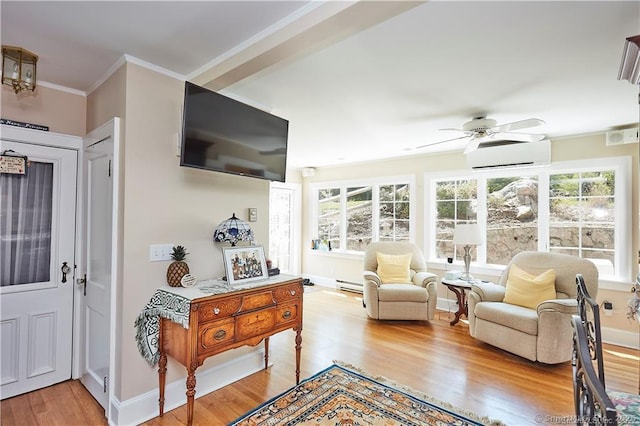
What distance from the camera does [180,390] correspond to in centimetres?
230

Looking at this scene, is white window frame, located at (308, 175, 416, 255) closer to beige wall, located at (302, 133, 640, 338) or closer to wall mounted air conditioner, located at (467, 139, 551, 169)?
beige wall, located at (302, 133, 640, 338)

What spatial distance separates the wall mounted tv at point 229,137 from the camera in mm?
2037

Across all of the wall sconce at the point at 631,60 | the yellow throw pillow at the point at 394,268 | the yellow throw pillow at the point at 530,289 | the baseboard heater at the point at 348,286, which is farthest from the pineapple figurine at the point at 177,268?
the baseboard heater at the point at 348,286

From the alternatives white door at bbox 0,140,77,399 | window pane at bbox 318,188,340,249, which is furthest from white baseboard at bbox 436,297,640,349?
white door at bbox 0,140,77,399

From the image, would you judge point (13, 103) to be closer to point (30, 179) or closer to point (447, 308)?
point (30, 179)

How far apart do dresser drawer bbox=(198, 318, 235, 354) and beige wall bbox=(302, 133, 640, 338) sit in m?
3.76

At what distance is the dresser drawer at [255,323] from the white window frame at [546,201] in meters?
3.41

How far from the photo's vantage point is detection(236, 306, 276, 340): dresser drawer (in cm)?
209

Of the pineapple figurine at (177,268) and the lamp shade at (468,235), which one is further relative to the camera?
the lamp shade at (468,235)

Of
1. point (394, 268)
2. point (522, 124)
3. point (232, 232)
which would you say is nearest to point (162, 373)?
point (232, 232)

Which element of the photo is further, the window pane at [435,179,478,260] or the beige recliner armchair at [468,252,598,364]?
the window pane at [435,179,478,260]

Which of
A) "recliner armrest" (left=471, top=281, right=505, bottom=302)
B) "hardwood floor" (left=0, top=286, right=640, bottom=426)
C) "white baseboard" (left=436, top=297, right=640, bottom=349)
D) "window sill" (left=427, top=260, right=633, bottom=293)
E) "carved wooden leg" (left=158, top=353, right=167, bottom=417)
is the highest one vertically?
"window sill" (left=427, top=260, right=633, bottom=293)

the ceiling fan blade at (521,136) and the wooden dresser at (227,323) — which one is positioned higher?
the ceiling fan blade at (521,136)

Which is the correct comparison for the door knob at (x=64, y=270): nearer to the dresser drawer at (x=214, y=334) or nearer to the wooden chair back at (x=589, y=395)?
the dresser drawer at (x=214, y=334)
